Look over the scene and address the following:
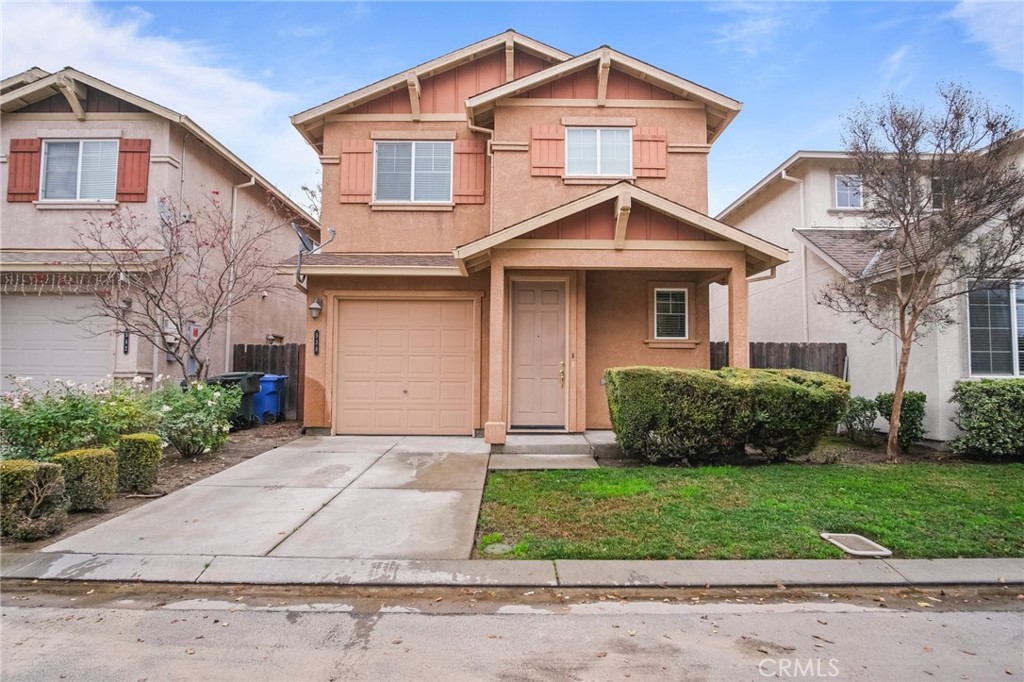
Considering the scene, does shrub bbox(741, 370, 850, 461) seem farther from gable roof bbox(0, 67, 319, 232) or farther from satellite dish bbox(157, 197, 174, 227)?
gable roof bbox(0, 67, 319, 232)

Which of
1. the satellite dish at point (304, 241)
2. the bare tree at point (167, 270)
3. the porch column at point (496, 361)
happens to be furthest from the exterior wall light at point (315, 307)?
the porch column at point (496, 361)

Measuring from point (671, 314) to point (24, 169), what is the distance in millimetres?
13851

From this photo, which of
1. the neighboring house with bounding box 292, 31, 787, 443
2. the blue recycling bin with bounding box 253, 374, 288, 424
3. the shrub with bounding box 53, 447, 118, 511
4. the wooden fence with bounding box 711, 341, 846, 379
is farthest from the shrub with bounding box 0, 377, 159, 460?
the wooden fence with bounding box 711, 341, 846, 379

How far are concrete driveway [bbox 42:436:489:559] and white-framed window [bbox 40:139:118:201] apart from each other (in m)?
7.75

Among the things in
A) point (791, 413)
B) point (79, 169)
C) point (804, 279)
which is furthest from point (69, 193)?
point (804, 279)

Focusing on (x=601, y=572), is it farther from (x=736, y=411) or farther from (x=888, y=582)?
(x=736, y=411)

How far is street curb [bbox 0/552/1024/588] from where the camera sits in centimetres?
415

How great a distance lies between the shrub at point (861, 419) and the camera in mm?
9297

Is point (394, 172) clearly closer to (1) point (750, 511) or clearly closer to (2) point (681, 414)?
(2) point (681, 414)

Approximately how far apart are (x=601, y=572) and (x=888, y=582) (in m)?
2.21

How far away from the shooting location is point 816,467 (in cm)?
752

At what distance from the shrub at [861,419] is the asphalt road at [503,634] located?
226 inches

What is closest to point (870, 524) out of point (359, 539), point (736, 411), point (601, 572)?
point (736, 411)

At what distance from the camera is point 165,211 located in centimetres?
1116
